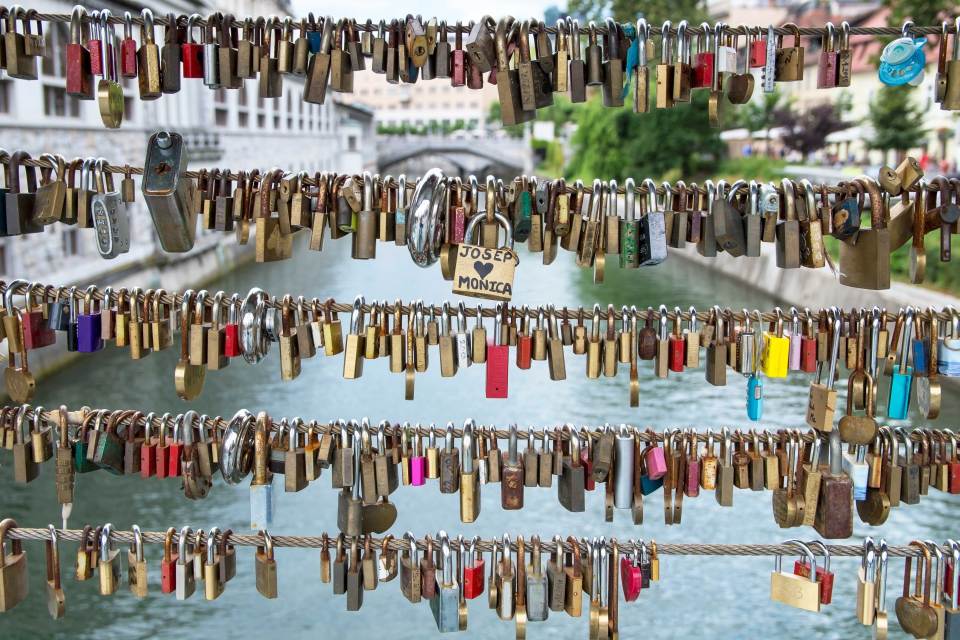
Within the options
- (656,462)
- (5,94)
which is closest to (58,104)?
(5,94)

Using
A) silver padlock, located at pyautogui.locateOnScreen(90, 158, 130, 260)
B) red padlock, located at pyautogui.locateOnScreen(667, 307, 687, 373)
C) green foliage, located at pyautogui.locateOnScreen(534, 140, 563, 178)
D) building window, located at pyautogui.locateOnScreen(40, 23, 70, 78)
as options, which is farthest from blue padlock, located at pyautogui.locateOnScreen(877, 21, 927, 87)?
green foliage, located at pyautogui.locateOnScreen(534, 140, 563, 178)

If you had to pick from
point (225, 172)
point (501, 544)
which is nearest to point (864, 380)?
point (501, 544)

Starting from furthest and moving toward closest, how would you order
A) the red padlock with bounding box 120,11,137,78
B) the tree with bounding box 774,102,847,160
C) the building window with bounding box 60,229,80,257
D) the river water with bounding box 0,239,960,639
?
the tree with bounding box 774,102,847,160
the building window with bounding box 60,229,80,257
the river water with bounding box 0,239,960,639
the red padlock with bounding box 120,11,137,78

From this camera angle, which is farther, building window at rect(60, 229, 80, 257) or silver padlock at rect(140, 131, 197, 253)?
building window at rect(60, 229, 80, 257)

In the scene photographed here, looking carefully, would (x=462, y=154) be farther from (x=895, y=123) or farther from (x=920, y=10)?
(x=920, y=10)

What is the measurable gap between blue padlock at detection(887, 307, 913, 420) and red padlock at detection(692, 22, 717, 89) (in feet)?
2.88

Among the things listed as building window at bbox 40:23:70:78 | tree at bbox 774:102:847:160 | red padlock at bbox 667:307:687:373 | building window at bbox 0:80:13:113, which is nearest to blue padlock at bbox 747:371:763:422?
red padlock at bbox 667:307:687:373

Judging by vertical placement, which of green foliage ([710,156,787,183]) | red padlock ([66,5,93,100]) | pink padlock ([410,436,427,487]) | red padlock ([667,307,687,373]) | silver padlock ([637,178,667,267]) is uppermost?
green foliage ([710,156,787,183])

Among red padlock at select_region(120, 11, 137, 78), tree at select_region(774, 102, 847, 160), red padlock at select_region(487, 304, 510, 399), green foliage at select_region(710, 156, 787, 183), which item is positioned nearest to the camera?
red padlock at select_region(120, 11, 137, 78)

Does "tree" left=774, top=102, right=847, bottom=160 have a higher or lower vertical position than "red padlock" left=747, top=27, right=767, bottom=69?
higher

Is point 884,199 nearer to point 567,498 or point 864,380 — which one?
point 864,380

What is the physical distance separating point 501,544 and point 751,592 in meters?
3.39

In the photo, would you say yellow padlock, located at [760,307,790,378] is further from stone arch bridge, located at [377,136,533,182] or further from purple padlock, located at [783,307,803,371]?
stone arch bridge, located at [377,136,533,182]

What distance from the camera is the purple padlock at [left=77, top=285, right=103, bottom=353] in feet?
10.2
